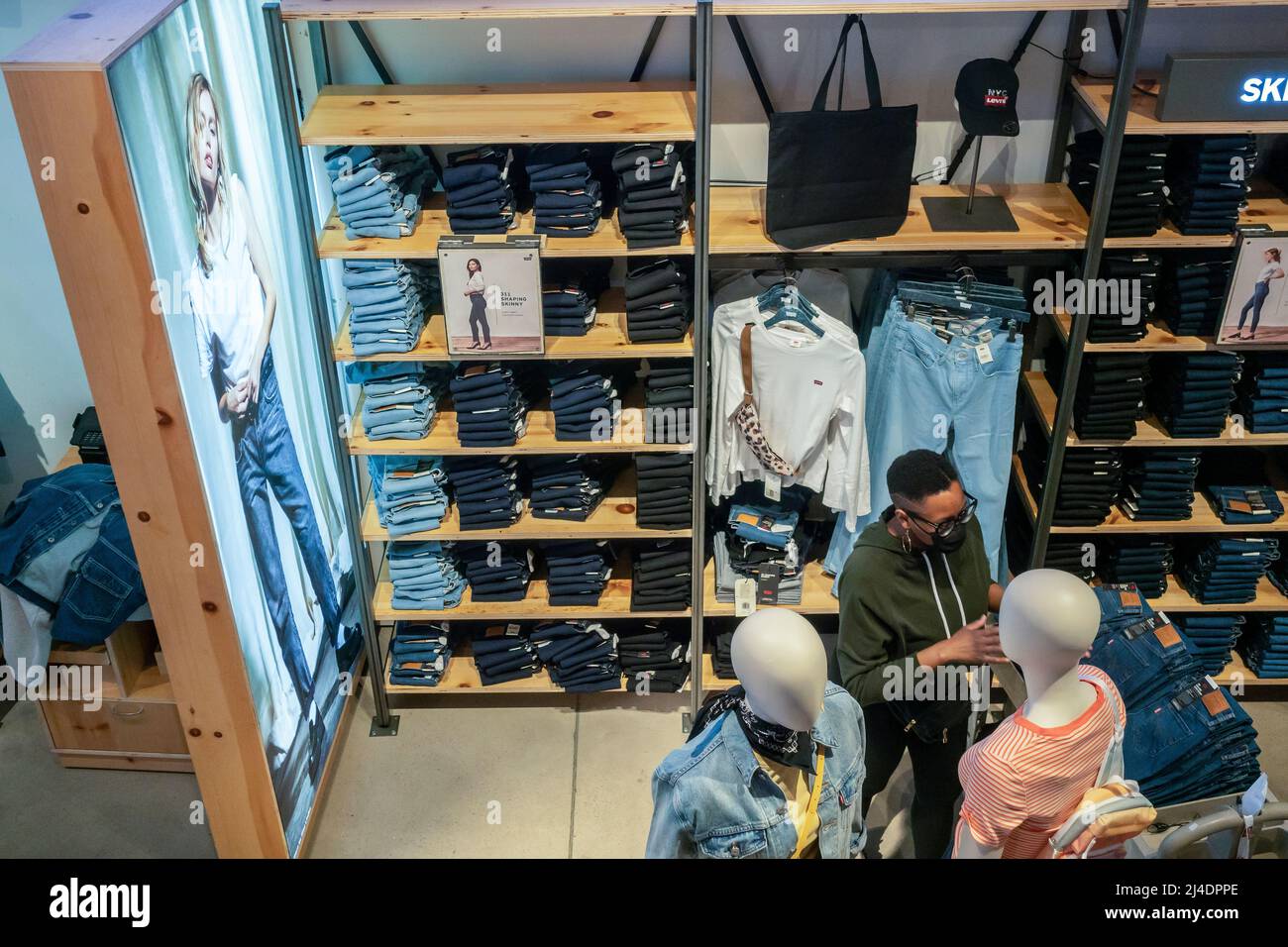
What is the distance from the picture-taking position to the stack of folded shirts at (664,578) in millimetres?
5234

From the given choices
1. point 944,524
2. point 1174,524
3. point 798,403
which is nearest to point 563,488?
point 798,403

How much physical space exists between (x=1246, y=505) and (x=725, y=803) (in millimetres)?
3395

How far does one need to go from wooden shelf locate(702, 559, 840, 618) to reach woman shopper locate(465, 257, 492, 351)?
1381 mm

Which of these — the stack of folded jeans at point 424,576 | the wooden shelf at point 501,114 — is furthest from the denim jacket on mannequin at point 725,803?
the stack of folded jeans at point 424,576

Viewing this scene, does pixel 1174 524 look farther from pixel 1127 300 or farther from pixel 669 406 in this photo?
pixel 669 406

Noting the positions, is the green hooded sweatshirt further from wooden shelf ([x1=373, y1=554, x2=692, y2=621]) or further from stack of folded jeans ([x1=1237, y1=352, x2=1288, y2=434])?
stack of folded jeans ([x1=1237, y1=352, x2=1288, y2=434])

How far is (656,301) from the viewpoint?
15.4 ft

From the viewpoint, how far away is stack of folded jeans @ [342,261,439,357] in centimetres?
461

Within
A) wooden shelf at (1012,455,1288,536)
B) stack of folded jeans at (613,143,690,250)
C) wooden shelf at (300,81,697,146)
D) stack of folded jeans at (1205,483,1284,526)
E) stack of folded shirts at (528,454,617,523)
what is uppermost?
wooden shelf at (300,81,697,146)

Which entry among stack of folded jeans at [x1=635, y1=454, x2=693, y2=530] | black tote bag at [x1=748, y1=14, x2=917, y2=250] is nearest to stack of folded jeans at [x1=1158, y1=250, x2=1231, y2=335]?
black tote bag at [x1=748, y1=14, x2=917, y2=250]
